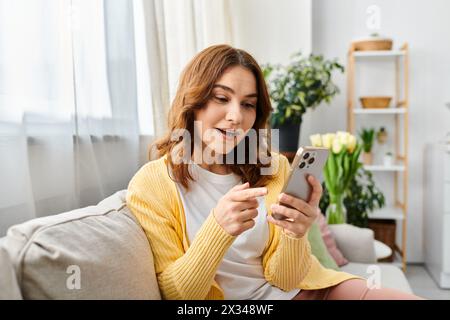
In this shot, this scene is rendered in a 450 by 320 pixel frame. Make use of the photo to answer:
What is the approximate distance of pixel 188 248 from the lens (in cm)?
92

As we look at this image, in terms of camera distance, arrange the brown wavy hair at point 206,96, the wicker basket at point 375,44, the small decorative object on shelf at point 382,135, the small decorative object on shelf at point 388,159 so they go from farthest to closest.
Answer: the small decorative object on shelf at point 382,135
the small decorative object on shelf at point 388,159
the wicker basket at point 375,44
the brown wavy hair at point 206,96

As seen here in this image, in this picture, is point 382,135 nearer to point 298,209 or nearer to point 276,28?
point 276,28

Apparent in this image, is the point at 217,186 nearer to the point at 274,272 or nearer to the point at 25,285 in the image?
the point at 274,272

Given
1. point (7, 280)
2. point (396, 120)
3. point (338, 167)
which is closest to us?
point (7, 280)

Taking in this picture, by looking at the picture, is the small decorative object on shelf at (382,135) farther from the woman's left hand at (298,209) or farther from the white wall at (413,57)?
the woman's left hand at (298,209)

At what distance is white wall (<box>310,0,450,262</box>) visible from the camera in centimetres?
300

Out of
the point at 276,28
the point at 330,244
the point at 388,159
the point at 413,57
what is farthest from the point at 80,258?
the point at 413,57

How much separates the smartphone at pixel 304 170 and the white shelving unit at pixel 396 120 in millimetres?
2167

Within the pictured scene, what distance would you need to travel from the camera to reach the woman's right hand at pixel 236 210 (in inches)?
30.7

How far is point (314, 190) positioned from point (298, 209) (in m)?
0.05

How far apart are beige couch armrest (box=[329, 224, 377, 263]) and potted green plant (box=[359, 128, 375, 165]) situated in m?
1.17

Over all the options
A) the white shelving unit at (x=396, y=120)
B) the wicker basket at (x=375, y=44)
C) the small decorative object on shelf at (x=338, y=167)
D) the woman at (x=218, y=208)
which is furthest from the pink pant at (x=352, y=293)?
the wicker basket at (x=375, y=44)

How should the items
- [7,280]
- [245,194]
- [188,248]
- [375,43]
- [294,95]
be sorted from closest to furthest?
[7,280]
[245,194]
[188,248]
[294,95]
[375,43]

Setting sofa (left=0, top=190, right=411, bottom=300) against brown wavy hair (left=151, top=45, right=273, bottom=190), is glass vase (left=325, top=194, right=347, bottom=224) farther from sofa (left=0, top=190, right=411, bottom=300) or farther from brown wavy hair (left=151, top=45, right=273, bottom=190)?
sofa (left=0, top=190, right=411, bottom=300)
